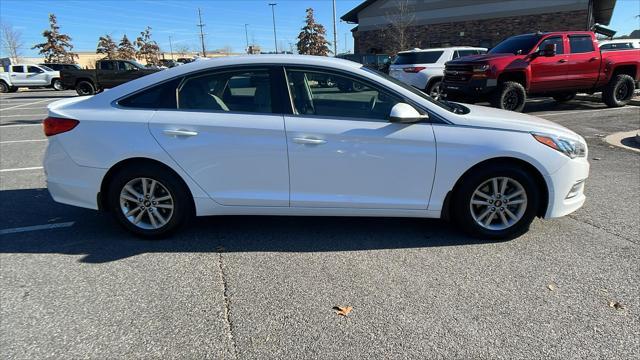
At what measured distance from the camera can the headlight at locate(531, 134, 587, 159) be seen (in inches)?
144

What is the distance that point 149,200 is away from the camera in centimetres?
385

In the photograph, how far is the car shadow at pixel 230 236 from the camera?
3.75 metres

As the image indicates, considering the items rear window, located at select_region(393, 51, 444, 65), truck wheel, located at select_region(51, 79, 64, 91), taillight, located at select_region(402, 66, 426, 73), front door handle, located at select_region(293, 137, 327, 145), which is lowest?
front door handle, located at select_region(293, 137, 327, 145)

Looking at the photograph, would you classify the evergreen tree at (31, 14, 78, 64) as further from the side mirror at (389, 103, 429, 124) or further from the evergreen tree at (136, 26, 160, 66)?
the side mirror at (389, 103, 429, 124)

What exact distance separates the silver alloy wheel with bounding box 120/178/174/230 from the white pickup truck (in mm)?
31664

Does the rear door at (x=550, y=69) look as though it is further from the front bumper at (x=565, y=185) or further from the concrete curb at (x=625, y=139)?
the front bumper at (x=565, y=185)

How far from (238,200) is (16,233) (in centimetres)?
227

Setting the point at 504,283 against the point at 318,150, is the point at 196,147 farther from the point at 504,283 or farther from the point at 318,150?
the point at 504,283

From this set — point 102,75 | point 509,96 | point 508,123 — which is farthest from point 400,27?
point 508,123

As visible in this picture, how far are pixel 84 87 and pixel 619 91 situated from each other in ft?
78.2

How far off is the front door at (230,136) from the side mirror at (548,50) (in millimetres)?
9659

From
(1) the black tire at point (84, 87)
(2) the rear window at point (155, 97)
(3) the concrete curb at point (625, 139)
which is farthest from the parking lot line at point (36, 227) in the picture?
(1) the black tire at point (84, 87)

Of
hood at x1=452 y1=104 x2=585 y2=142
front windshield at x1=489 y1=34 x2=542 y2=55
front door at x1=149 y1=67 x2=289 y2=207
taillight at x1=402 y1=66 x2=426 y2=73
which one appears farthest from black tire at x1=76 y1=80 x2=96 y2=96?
hood at x1=452 y1=104 x2=585 y2=142

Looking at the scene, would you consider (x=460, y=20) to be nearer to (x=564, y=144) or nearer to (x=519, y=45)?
(x=519, y=45)
